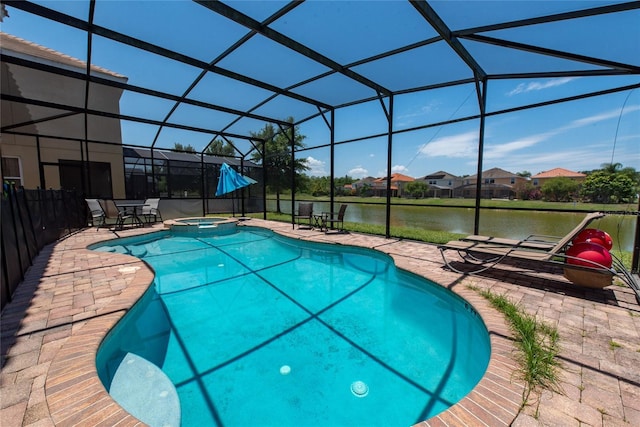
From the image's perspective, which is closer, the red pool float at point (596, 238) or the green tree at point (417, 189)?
the red pool float at point (596, 238)

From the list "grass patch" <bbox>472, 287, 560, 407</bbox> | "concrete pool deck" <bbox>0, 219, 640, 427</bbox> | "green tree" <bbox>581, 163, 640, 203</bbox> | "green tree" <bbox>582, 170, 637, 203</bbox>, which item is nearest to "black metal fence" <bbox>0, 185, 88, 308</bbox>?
"concrete pool deck" <bbox>0, 219, 640, 427</bbox>

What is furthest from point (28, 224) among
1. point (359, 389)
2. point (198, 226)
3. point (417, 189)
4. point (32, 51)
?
point (417, 189)

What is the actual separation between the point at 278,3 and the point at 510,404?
177 inches

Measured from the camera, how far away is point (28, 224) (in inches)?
172

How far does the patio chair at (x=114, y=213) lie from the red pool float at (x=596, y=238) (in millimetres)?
11164

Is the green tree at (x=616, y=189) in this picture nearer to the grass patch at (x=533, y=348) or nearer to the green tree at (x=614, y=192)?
the green tree at (x=614, y=192)

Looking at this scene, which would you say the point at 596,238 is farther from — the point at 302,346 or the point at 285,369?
the point at 285,369

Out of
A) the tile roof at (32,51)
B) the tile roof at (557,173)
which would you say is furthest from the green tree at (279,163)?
the tile roof at (557,173)

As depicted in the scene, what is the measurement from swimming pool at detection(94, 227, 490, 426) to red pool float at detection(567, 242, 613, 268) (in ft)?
4.93

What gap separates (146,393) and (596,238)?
220 inches

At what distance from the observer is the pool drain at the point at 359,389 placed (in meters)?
2.22

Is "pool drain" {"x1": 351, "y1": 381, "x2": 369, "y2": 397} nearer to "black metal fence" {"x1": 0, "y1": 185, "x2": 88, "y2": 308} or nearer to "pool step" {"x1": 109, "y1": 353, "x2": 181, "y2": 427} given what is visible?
"pool step" {"x1": 109, "y1": 353, "x2": 181, "y2": 427}

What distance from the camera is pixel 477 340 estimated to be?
2.72 meters

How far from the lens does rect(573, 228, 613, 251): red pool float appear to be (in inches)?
142
